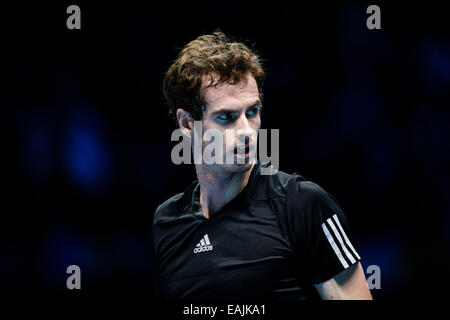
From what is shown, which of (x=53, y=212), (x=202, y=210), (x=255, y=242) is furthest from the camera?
(x=53, y=212)

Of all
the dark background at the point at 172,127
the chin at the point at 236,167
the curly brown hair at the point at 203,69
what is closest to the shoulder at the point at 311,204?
the chin at the point at 236,167

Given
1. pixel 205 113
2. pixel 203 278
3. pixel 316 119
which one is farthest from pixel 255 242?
pixel 316 119

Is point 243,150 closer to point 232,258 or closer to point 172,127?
point 232,258

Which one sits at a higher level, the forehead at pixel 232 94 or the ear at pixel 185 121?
the forehead at pixel 232 94

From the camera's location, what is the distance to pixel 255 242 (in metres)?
1.64

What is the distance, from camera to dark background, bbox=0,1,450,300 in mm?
3047

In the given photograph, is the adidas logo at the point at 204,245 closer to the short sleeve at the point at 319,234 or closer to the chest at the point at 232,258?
the chest at the point at 232,258

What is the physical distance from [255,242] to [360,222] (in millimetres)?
1666

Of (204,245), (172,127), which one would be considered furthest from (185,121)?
(172,127)

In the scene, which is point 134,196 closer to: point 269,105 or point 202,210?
point 269,105

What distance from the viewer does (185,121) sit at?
189 cm

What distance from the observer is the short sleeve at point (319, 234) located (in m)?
1.54

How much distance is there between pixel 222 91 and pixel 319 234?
56 centimetres

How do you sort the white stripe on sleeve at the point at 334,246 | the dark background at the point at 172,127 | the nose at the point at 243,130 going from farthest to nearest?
the dark background at the point at 172,127
the nose at the point at 243,130
the white stripe on sleeve at the point at 334,246
